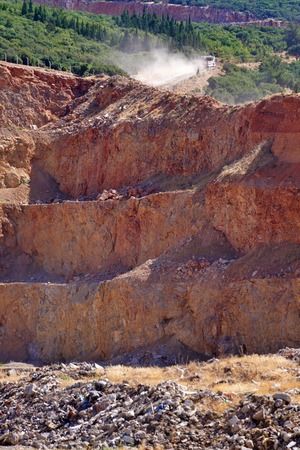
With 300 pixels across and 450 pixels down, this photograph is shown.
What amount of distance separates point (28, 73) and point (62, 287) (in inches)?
626

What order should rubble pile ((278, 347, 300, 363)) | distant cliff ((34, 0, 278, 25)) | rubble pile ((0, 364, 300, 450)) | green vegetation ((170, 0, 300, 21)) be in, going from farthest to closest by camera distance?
distant cliff ((34, 0, 278, 25)), green vegetation ((170, 0, 300, 21)), rubble pile ((278, 347, 300, 363)), rubble pile ((0, 364, 300, 450))

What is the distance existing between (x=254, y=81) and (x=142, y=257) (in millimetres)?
35470

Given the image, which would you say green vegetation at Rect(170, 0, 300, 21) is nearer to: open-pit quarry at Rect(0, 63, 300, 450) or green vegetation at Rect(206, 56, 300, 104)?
green vegetation at Rect(206, 56, 300, 104)

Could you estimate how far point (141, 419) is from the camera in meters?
22.2

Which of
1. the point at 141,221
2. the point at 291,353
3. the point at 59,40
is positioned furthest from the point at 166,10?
the point at 291,353

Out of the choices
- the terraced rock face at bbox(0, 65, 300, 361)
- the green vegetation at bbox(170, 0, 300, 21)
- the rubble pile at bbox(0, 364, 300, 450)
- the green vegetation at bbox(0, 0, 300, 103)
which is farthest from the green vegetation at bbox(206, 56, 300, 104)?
the green vegetation at bbox(170, 0, 300, 21)

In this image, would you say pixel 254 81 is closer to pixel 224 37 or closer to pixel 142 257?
pixel 224 37

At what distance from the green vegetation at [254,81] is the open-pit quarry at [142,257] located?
14.1m

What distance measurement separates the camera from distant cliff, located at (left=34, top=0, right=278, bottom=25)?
11938cm

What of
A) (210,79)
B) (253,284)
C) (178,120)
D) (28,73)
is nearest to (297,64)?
(210,79)

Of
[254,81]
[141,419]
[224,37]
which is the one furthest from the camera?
[224,37]

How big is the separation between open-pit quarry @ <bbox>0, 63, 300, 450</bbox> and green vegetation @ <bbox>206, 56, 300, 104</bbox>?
555 inches

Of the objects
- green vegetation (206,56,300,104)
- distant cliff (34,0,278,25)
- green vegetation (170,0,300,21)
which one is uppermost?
green vegetation (170,0,300,21)

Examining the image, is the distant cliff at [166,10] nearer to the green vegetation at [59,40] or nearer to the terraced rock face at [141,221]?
the green vegetation at [59,40]
